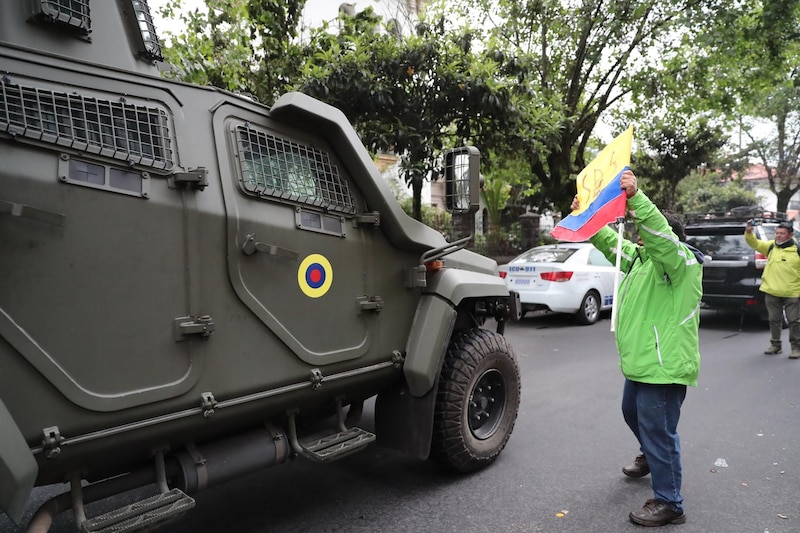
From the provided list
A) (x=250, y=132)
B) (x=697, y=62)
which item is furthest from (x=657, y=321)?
(x=697, y=62)

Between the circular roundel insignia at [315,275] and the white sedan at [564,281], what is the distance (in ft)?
21.7

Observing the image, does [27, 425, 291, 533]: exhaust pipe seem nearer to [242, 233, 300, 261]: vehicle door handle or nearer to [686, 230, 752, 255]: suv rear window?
[242, 233, 300, 261]: vehicle door handle

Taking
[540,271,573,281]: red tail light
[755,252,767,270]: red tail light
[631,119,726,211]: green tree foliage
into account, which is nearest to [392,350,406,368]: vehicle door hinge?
[540,271,573,281]: red tail light

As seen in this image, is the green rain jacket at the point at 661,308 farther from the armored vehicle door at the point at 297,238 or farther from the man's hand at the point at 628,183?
the armored vehicle door at the point at 297,238

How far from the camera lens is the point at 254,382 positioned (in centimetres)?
254

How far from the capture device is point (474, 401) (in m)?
3.80

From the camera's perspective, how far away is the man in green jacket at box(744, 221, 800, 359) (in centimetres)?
724

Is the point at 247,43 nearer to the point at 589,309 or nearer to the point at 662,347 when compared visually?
the point at 662,347

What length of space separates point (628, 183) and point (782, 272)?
5.94m

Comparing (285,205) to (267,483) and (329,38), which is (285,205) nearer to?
(267,483)

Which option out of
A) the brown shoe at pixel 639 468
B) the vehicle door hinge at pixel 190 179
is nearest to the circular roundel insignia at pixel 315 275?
the vehicle door hinge at pixel 190 179

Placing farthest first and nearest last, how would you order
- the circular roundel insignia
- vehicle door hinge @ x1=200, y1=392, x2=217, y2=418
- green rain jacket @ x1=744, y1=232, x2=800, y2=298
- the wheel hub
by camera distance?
green rain jacket @ x1=744, y1=232, x2=800, y2=298 < the wheel hub < the circular roundel insignia < vehicle door hinge @ x1=200, y1=392, x2=217, y2=418

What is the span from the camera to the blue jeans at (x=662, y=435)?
9.85 feet

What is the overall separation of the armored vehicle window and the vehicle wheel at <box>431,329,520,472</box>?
2610 millimetres
